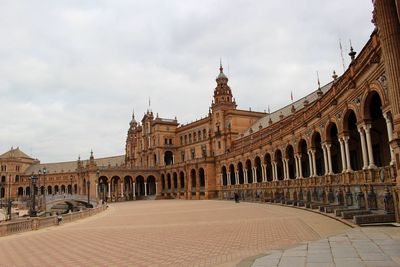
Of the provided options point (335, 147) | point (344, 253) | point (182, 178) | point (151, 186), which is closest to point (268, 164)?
point (335, 147)

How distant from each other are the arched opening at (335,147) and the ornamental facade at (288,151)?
94mm

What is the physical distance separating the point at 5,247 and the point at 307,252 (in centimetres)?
1413

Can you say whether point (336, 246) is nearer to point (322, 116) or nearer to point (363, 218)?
point (363, 218)

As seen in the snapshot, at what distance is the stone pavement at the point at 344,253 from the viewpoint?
8570mm

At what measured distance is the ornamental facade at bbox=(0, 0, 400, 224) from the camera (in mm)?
16406

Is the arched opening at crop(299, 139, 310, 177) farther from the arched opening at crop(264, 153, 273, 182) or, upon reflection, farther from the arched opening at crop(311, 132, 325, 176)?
the arched opening at crop(264, 153, 273, 182)

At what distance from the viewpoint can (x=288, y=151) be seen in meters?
39.8

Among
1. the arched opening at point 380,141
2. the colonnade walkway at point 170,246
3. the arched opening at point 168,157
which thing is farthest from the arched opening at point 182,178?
the colonnade walkway at point 170,246

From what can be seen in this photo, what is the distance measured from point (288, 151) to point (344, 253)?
3085 cm

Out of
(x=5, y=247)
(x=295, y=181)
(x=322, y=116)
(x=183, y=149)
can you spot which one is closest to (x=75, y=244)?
(x=5, y=247)

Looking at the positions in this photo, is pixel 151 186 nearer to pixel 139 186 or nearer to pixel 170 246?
pixel 139 186

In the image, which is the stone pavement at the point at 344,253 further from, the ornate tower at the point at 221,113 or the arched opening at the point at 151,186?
the arched opening at the point at 151,186

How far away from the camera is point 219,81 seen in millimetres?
77812

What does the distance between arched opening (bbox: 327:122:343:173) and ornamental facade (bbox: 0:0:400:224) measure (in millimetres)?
94
